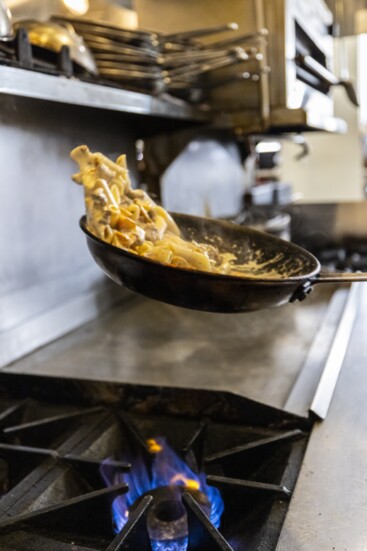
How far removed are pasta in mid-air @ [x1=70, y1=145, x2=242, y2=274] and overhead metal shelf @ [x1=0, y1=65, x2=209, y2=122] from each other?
204 millimetres

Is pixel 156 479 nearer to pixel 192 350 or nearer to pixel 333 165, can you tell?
pixel 192 350

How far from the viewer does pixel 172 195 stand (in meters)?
1.75

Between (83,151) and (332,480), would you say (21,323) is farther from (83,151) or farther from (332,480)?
(332,480)

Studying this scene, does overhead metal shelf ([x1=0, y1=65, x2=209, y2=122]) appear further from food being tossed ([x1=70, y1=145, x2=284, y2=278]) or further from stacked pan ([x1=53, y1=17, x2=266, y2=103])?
food being tossed ([x1=70, y1=145, x2=284, y2=278])

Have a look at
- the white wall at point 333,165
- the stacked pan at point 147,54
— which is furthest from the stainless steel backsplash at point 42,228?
the white wall at point 333,165

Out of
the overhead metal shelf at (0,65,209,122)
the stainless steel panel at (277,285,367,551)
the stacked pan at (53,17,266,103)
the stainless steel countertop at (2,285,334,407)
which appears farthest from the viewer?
the stacked pan at (53,17,266,103)

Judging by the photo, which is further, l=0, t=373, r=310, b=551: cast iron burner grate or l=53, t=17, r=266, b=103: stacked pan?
l=53, t=17, r=266, b=103: stacked pan

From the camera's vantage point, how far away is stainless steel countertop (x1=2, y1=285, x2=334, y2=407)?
95 centimetres

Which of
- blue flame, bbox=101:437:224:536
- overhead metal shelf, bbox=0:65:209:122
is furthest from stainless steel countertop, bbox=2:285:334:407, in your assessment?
overhead metal shelf, bbox=0:65:209:122

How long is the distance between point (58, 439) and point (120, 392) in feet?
0.40

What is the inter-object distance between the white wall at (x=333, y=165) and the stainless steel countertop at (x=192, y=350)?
3.59 metres

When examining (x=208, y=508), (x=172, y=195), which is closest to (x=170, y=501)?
(x=208, y=508)

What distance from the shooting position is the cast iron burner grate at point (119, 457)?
2.04 feet

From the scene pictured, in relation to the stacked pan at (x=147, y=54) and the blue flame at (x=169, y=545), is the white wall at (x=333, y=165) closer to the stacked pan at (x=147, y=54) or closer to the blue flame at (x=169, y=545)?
the stacked pan at (x=147, y=54)
